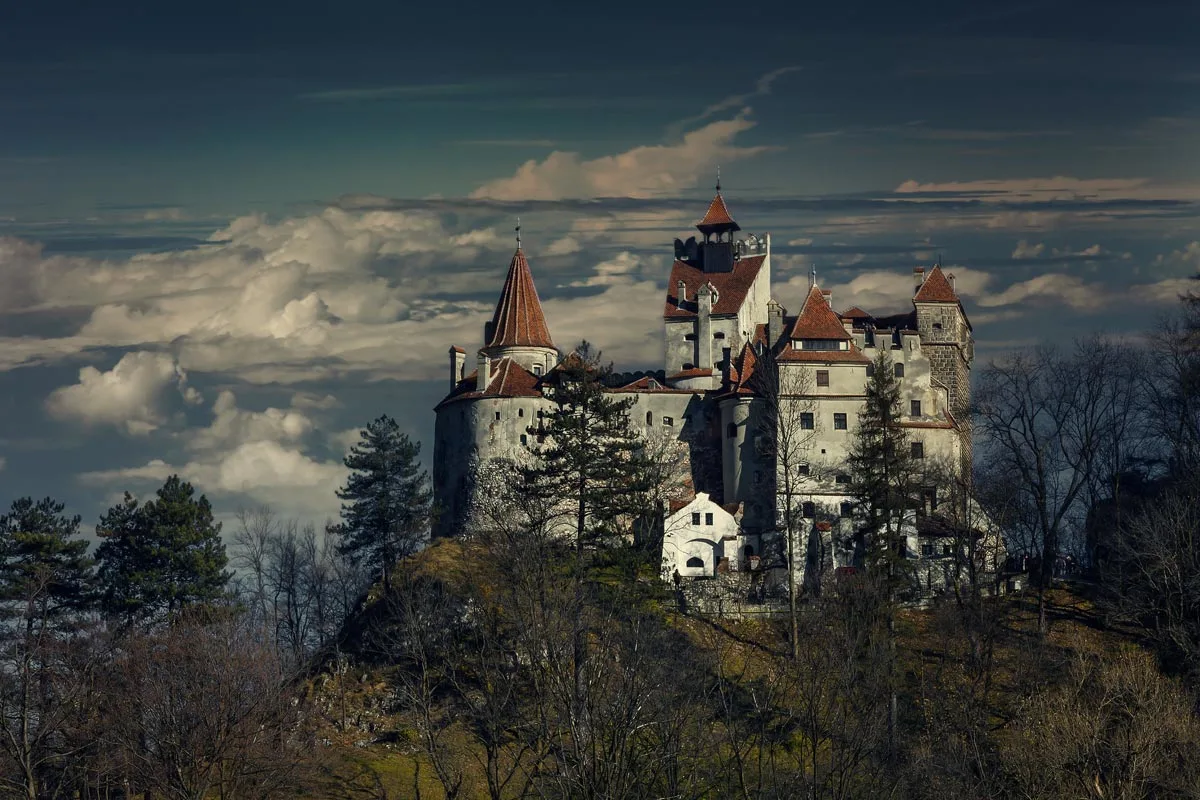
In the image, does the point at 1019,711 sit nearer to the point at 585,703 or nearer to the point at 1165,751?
the point at 1165,751

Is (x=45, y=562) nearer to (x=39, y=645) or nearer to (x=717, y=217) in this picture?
(x=39, y=645)

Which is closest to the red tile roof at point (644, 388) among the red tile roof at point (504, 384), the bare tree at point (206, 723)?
the red tile roof at point (504, 384)

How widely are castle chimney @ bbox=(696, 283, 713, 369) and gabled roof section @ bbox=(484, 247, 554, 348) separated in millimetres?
7784

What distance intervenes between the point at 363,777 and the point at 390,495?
73.6ft

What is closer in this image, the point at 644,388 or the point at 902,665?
the point at 902,665

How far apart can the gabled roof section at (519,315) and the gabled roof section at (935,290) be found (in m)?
18.6

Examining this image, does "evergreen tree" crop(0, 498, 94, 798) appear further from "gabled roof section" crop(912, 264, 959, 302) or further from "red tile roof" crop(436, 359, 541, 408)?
"gabled roof section" crop(912, 264, 959, 302)

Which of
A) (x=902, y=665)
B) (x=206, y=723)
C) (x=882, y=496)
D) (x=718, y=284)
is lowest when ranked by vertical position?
(x=206, y=723)

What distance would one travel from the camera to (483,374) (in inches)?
3787

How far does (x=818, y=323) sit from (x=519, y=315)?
54.3 feet

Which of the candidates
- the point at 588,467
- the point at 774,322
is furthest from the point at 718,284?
the point at 588,467

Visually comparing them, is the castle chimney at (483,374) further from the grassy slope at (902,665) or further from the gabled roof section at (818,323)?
the gabled roof section at (818,323)

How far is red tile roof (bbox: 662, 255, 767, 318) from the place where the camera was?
325 feet

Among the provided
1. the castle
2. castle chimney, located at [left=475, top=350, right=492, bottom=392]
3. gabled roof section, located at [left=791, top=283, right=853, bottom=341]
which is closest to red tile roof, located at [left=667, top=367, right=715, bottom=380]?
the castle
